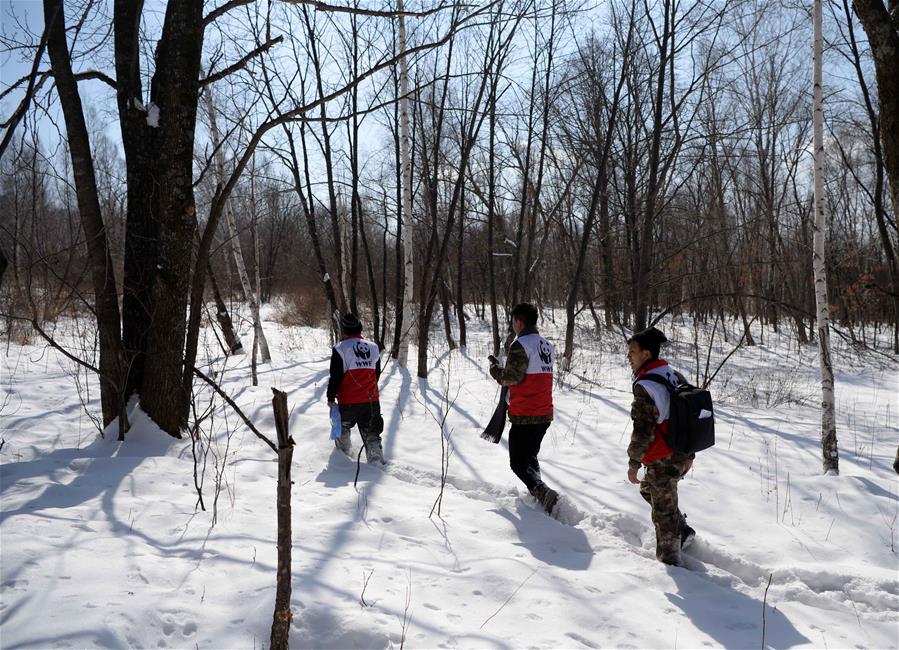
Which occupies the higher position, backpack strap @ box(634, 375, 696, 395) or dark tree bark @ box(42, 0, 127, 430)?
dark tree bark @ box(42, 0, 127, 430)

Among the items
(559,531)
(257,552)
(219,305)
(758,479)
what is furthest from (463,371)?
(257,552)

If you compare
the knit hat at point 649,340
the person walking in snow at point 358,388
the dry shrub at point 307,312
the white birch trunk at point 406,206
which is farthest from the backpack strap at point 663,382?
the dry shrub at point 307,312

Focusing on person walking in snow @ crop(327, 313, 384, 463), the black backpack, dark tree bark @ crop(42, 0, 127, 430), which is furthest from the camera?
person walking in snow @ crop(327, 313, 384, 463)

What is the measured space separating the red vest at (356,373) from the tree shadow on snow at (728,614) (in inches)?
129

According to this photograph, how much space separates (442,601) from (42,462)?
3.53 meters

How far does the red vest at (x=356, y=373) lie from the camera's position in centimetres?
569

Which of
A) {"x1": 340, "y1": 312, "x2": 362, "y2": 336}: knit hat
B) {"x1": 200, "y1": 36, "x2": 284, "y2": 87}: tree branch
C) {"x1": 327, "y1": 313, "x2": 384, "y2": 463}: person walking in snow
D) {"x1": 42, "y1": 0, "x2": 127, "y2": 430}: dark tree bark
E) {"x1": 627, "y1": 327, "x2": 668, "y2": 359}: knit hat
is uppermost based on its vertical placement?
{"x1": 200, "y1": 36, "x2": 284, "y2": 87}: tree branch

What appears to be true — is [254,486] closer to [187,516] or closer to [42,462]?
[187,516]

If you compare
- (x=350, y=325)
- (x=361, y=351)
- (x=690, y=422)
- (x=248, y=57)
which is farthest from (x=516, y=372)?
(x=248, y=57)

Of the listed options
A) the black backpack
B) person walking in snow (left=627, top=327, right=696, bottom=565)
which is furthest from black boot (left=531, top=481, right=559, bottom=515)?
the black backpack

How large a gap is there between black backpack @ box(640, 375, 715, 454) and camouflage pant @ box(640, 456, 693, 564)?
0.66ft

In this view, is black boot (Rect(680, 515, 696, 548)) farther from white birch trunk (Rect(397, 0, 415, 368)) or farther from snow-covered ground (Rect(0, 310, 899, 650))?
white birch trunk (Rect(397, 0, 415, 368))

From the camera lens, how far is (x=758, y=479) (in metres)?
5.38

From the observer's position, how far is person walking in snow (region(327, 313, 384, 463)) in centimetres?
569
